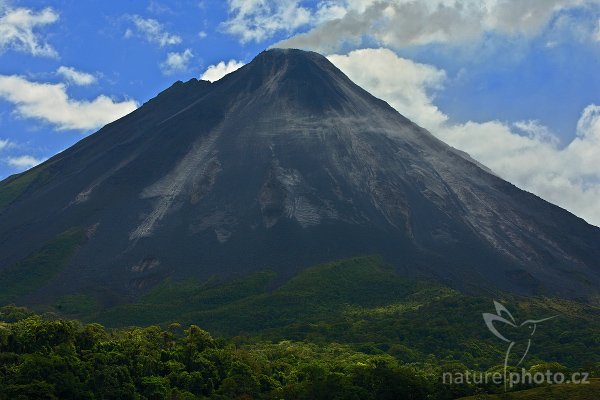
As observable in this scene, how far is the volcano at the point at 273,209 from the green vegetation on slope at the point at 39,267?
300 mm

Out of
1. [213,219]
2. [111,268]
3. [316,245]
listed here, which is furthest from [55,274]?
[316,245]

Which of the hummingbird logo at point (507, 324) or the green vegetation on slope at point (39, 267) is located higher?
the green vegetation on slope at point (39, 267)

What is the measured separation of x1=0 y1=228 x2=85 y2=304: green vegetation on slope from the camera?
124m

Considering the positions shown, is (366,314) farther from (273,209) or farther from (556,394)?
(556,394)

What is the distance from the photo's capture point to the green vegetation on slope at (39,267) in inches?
4862

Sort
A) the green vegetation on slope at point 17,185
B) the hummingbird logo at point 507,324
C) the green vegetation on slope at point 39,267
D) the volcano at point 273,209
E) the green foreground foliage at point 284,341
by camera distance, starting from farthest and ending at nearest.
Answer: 1. the green vegetation on slope at point 17,185
2. the volcano at point 273,209
3. the green vegetation on slope at point 39,267
4. the hummingbird logo at point 507,324
5. the green foreground foliage at point 284,341

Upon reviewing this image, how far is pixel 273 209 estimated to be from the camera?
145 m

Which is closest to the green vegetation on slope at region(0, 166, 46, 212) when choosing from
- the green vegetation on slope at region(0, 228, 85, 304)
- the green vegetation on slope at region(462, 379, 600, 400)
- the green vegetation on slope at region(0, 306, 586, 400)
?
the green vegetation on slope at region(0, 228, 85, 304)

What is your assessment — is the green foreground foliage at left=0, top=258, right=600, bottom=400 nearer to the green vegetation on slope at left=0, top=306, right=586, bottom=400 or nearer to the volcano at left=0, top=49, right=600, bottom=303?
the green vegetation on slope at left=0, top=306, right=586, bottom=400

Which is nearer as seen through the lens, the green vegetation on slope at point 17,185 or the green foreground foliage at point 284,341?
the green foreground foliage at point 284,341

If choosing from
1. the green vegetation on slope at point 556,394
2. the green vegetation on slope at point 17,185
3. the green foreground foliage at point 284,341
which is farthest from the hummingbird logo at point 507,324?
the green vegetation on slope at point 17,185

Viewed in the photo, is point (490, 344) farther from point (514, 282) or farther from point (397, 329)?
point (514, 282)

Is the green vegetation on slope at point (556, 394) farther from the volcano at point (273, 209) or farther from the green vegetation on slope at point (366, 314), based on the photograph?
the volcano at point (273, 209)

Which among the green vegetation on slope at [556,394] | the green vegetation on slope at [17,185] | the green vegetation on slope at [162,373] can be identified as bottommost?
the green vegetation on slope at [556,394]
